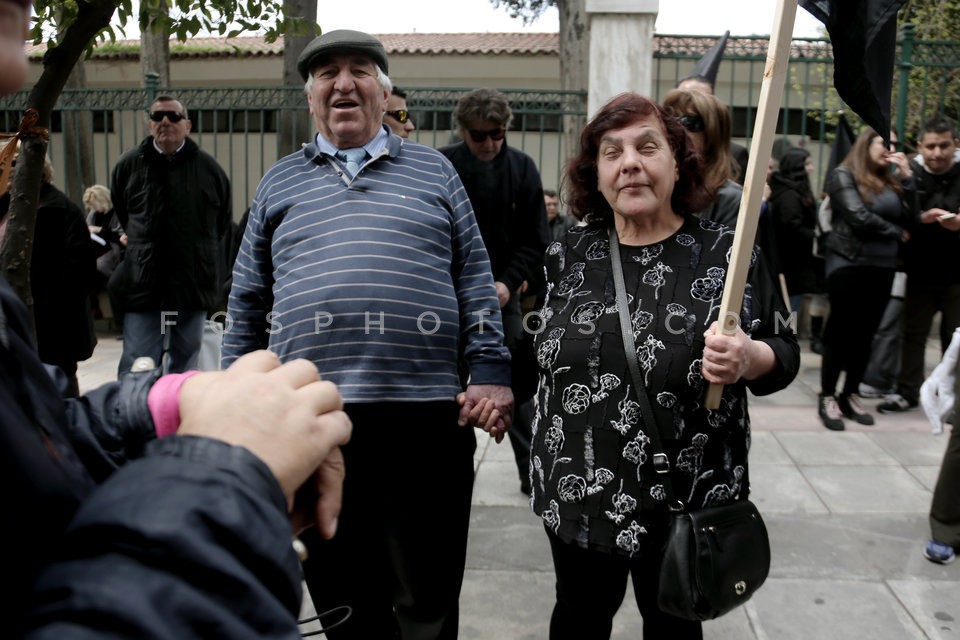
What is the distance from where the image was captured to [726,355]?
87.1 inches

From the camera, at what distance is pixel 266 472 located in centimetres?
80

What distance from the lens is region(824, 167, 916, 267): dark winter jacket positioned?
6.06m

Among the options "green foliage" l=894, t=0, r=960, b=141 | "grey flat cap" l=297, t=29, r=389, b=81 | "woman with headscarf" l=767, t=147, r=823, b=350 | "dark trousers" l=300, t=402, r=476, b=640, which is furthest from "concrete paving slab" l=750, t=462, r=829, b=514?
"green foliage" l=894, t=0, r=960, b=141

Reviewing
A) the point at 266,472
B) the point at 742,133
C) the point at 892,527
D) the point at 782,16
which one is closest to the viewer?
the point at 266,472

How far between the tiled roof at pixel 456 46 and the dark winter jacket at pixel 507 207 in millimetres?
2162

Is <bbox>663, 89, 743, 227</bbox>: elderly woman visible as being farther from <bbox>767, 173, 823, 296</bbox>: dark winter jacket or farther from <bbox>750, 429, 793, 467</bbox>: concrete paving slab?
<bbox>767, 173, 823, 296</bbox>: dark winter jacket

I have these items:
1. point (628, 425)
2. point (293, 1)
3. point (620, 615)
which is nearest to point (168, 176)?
point (620, 615)

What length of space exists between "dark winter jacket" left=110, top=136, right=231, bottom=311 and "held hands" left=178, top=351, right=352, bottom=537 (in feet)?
17.3

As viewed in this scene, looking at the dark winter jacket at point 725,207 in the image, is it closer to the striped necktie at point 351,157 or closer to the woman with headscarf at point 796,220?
the striped necktie at point 351,157

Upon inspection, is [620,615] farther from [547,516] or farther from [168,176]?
[168,176]

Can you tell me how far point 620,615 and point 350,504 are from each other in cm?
139

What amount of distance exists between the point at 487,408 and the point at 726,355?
0.81 metres

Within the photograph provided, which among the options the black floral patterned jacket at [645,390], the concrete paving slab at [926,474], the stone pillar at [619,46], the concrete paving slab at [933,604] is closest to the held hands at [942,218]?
the concrete paving slab at [926,474]

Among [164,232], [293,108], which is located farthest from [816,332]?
[164,232]
